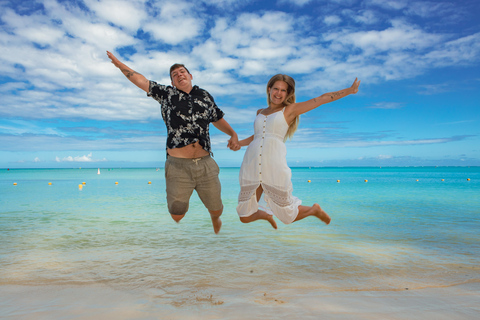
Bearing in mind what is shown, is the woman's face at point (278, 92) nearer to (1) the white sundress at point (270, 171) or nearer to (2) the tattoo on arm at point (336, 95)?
(1) the white sundress at point (270, 171)

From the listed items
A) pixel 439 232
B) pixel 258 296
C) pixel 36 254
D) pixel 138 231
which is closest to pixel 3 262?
pixel 36 254

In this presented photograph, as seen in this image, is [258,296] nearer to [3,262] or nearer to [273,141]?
[273,141]

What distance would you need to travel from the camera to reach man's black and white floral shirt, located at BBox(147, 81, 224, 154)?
481cm

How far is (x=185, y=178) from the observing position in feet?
16.5

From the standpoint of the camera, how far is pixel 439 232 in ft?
34.7

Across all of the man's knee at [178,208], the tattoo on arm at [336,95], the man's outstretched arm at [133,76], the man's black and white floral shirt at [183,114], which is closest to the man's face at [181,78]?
the man's black and white floral shirt at [183,114]

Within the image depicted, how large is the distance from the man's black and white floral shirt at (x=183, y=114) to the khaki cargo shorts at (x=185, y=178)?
9.9 inches

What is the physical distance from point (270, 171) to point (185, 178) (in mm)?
1247

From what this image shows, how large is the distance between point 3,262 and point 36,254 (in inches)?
26.4

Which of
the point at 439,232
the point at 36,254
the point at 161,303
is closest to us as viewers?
the point at 161,303

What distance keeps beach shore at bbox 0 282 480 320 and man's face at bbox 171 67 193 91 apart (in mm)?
3064

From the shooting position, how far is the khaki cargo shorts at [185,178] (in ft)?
16.4

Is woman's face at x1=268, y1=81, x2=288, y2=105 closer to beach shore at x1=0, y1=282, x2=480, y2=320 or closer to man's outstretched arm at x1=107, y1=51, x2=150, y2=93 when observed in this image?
man's outstretched arm at x1=107, y1=51, x2=150, y2=93

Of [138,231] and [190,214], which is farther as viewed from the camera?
[190,214]
